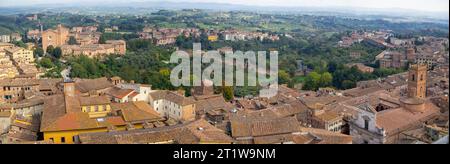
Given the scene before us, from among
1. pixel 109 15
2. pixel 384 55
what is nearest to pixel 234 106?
pixel 384 55

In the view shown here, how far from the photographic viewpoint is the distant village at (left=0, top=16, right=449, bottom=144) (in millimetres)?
5738

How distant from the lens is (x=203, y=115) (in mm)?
8523

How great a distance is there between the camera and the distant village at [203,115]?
5738 millimetres

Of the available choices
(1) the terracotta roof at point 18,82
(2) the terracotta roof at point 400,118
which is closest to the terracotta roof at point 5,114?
(1) the terracotta roof at point 18,82

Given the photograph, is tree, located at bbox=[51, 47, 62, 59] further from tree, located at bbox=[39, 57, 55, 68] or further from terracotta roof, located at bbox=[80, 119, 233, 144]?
terracotta roof, located at bbox=[80, 119, 233, 144]

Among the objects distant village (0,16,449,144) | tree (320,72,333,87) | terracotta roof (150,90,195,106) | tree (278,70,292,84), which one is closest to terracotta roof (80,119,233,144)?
Answer: distant village (0,16,449,144)

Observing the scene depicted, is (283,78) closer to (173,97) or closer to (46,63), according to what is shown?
(46,63)

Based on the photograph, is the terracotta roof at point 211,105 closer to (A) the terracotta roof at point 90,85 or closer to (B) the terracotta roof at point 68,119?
(A) the terracotta roof at point 90,85

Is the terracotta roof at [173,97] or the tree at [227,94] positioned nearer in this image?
the terracotta roof at [173,97]

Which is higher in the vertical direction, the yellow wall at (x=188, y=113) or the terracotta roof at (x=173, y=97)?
the terracotta roof at (x=173, y=97)

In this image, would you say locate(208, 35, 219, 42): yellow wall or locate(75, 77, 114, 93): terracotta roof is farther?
locate(208, 35, 219, 42): yellow wall

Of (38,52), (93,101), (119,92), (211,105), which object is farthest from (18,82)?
(38,52)

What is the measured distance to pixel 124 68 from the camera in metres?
14.4

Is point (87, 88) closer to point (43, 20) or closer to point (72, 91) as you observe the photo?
point (72, 91)
